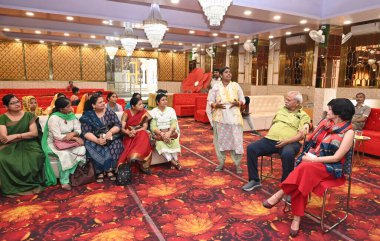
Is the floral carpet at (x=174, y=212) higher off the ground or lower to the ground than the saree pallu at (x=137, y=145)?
lower

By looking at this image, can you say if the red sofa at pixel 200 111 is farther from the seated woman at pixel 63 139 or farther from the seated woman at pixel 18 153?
the seated woman at pixel 18 153

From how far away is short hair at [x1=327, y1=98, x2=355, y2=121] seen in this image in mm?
2533

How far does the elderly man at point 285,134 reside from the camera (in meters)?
3.20

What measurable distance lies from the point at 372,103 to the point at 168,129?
222 inches

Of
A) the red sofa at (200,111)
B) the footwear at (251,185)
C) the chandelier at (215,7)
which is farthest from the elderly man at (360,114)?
the red sofa at (200,111)

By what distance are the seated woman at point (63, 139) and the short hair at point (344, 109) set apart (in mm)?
3057

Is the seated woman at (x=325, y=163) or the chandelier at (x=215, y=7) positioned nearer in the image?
the seated woman at (x=325, y=163)

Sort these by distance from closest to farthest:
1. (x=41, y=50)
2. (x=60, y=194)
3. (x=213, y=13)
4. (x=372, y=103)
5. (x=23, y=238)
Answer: (x=23, y=238)
(x=60, y=194)
(x=213, y=13)
(x=372, y=103)
(x=41, y=50)

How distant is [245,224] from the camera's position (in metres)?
2.72

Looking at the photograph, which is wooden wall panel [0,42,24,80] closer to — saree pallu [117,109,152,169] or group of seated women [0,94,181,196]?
group of seated women [0,94,181,196]

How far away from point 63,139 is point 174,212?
1796 mm

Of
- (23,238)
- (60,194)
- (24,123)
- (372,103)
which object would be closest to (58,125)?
(24,123)

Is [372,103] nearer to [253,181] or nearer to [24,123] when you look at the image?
[253,181]

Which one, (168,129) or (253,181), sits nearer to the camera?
(253,181)
